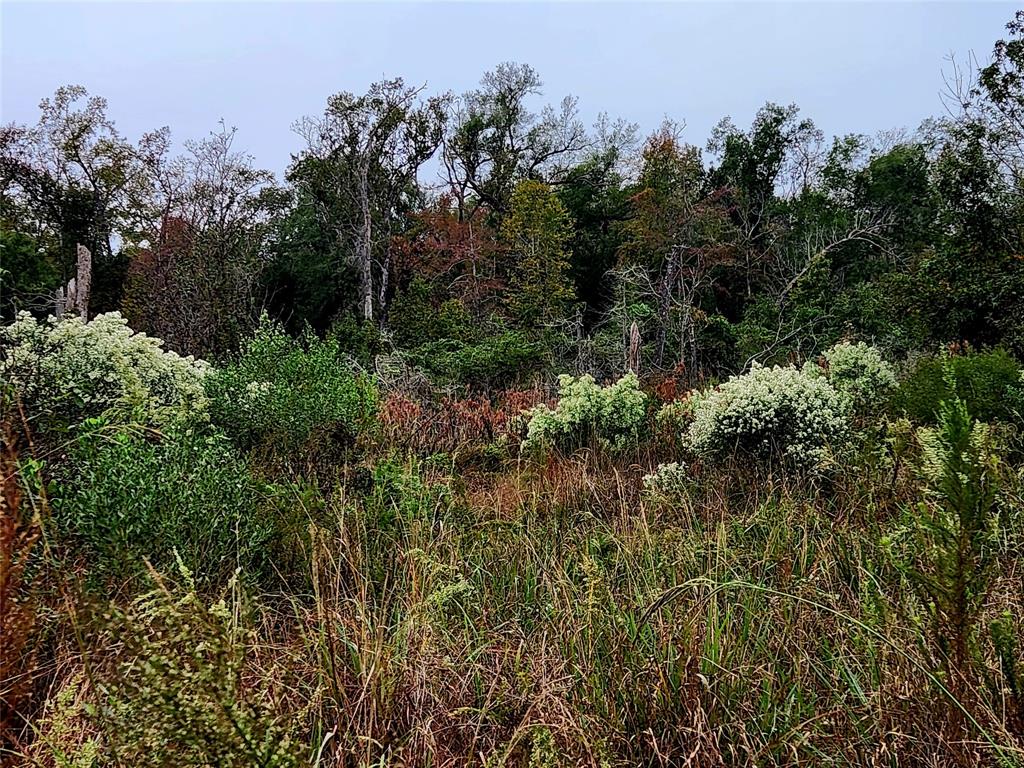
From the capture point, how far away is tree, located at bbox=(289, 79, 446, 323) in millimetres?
18141

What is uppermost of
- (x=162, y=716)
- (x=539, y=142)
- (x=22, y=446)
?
(x=539, y=142)

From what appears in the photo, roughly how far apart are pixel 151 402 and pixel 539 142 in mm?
20220

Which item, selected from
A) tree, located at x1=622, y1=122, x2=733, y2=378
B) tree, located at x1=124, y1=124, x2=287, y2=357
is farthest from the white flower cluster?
tree, located at x1=622, y1=122, x2=733, y2=378

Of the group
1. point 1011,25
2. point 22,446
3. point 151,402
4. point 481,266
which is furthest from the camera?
point 481,266

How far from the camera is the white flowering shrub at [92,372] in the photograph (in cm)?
401

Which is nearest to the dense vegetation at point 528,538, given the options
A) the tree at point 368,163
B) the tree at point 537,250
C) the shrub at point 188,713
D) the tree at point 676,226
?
the shrub at point 188,713

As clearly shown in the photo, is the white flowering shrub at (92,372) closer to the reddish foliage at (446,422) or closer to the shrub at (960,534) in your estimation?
the reddish foliage at (446,422)

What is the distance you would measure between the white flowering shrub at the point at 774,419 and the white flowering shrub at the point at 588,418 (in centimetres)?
134

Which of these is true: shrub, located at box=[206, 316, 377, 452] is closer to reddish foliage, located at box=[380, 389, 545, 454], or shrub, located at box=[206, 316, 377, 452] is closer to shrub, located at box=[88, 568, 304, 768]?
reddish foliage, located at box=[380, 389, 545, 454]

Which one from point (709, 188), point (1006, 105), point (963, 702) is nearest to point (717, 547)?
point (963, 702)

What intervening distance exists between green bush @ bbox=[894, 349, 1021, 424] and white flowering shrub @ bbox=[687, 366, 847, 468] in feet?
1.79

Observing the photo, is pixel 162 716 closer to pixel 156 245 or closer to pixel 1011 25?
pixel 1011 25

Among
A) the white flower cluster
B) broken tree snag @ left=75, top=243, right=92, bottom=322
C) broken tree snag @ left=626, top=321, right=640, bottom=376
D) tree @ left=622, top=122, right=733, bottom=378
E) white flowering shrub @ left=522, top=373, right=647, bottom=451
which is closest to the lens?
the white flower cluster

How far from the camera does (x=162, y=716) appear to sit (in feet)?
3.90
